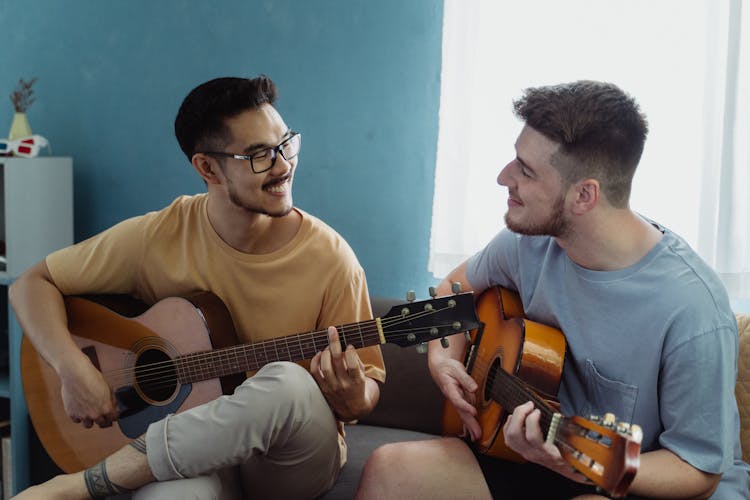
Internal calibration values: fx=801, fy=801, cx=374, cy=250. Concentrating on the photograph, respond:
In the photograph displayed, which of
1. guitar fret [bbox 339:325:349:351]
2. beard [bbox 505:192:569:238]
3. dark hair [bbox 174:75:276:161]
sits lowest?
guitar fret [bbox 339:325:349:351]

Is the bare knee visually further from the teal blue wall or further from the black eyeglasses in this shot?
the teal blue wall

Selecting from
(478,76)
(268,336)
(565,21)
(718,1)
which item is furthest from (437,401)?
(718,1)

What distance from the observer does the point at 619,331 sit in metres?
1.59

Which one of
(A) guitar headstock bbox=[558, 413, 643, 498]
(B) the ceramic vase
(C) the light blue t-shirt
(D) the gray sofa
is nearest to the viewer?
(A) guitar headstock bbox=[558, 413, 643, 498]

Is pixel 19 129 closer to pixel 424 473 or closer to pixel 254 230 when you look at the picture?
pixel 254 230

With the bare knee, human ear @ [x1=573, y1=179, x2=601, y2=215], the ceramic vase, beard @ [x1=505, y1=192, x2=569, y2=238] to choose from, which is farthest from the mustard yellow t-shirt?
→ the ceramic vase

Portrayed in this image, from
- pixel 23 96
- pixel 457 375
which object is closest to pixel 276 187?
pixel 457 375

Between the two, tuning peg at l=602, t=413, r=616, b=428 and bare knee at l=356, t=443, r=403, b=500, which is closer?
tuning peg at l=602, t=413, r=616, b=428

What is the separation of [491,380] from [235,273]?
69 centimetres

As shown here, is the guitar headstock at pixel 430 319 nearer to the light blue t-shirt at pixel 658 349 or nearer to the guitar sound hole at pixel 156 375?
the light blue t-shirt at pixel 658 349

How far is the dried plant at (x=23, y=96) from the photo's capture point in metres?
2.94

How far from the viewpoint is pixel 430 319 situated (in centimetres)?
171

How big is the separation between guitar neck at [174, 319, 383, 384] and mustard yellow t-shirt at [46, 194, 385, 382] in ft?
0.41

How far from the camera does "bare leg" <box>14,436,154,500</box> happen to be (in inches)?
64.7
